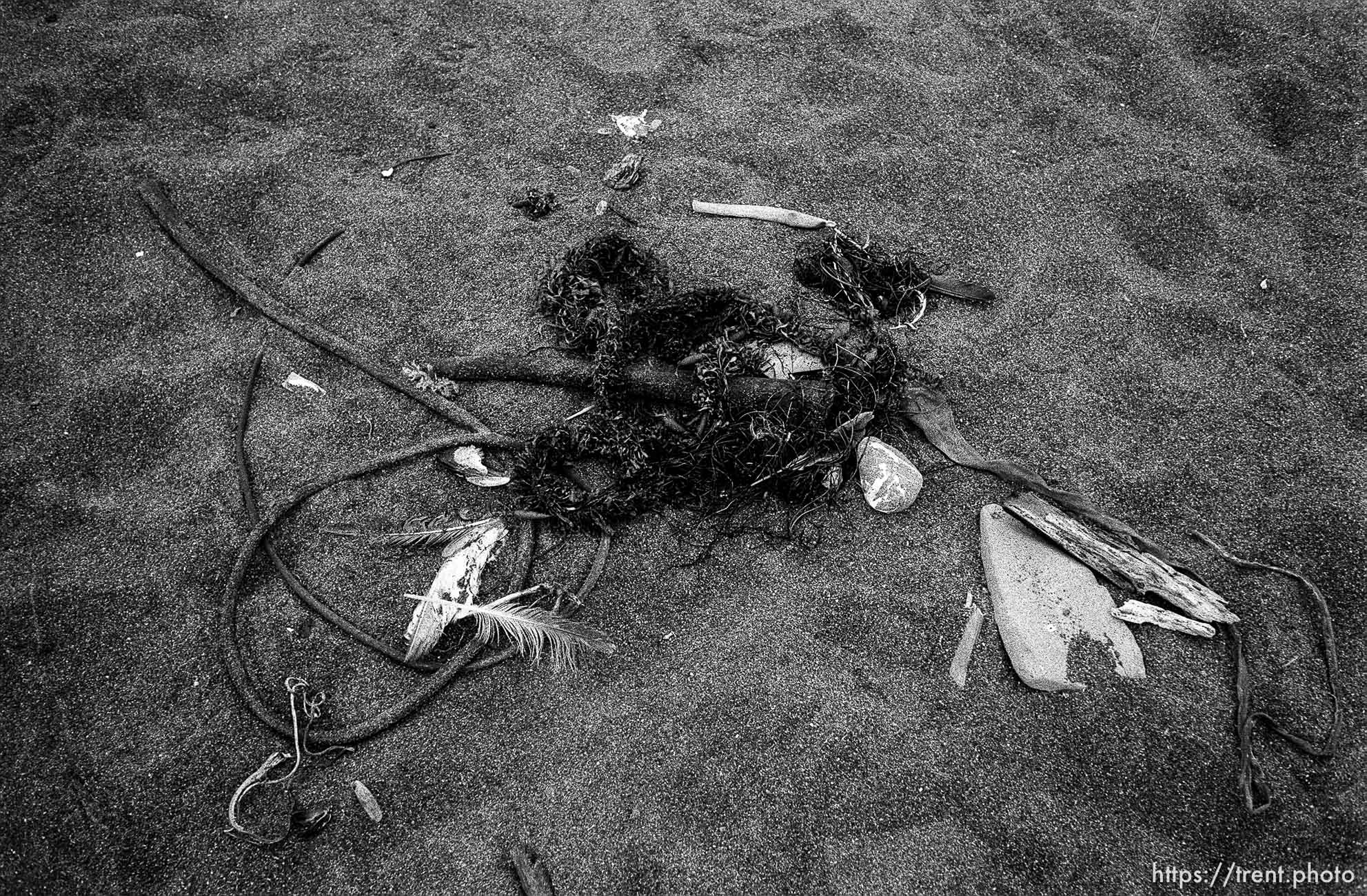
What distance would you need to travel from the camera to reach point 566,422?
4117mm

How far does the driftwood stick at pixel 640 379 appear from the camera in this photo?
4023mm

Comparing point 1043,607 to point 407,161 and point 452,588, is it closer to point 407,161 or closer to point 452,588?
point 452,588

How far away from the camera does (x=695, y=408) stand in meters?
4.09

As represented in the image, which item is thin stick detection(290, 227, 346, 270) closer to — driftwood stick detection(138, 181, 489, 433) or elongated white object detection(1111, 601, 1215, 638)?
driftwood stick detection(138, 181, 489, 433)

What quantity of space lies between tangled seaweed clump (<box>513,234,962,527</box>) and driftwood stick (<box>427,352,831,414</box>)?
1.6 inches

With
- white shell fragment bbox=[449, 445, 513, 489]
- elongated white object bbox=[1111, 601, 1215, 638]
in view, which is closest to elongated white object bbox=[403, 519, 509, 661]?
white shell fragment bbox=[449, 445, 513, 489]

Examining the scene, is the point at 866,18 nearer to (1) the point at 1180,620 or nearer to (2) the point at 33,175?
(1) the point at 1180,620

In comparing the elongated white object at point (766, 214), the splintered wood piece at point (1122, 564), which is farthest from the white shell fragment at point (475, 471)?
the splintered wood piece at point (1122, 564)

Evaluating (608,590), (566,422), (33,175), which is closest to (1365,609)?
(608,590)

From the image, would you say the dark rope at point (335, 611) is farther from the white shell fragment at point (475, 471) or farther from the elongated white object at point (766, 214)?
the elongated white object at point (766, 214)

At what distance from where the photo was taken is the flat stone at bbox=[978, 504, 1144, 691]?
3457mm

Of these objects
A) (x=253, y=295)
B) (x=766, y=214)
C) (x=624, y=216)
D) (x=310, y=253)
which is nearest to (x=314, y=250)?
(x=310, y=253)

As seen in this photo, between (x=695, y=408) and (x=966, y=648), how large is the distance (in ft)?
5.52

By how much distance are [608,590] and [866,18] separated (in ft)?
16.1
